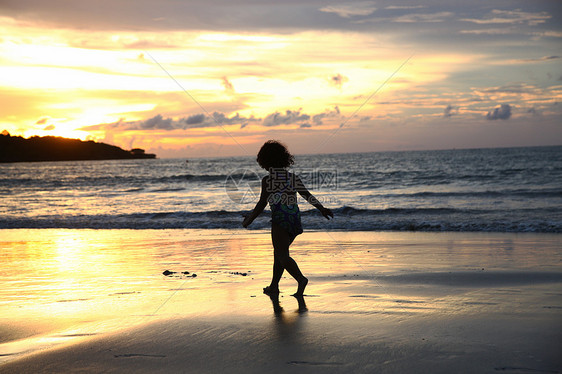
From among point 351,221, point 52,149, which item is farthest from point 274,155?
point 52,149

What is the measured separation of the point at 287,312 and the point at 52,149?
150500mm

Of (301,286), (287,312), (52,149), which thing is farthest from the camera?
(52,149)

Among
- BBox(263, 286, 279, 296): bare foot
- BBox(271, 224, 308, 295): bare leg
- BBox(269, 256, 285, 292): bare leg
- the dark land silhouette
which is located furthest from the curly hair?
the dark land silhouette

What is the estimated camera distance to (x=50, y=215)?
63.2 feet

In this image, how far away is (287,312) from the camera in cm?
476

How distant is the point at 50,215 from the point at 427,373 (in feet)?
61.7

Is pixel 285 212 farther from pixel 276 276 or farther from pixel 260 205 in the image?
pixel 276 276

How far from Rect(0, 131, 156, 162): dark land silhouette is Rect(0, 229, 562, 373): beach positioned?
142m

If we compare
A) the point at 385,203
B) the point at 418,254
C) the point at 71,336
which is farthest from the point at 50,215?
the point at 71,336

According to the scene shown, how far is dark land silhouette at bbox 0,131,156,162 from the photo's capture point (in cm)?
13412

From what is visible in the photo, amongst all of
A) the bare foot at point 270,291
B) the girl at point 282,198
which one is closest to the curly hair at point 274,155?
the girl at point 282,198

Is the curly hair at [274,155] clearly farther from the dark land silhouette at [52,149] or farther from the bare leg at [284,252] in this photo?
the dark land silhouette at [52,149]

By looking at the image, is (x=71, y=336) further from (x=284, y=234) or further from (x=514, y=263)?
(x=514, y=263)

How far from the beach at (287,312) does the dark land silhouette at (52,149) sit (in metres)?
142
